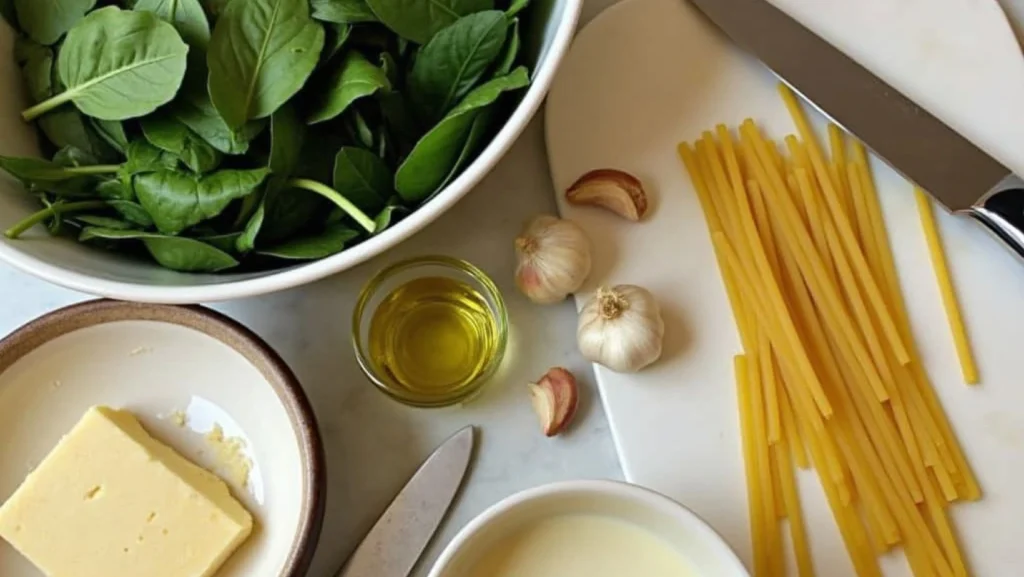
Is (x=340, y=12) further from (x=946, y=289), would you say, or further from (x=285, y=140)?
(x=946, y=289)

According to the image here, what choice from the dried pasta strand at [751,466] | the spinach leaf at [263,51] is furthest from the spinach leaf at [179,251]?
the dried pasta strand at [751,466]

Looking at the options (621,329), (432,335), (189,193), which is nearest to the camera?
(189,193)

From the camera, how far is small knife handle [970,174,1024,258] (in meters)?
0.96

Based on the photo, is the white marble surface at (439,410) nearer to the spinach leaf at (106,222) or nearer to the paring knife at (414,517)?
the paring knife at (414,517)

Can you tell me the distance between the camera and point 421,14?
88 cm

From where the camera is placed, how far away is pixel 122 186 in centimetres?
90

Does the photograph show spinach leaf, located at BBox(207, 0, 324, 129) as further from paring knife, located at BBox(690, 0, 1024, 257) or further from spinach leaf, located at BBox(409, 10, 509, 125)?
paring knife, located at BBox(690, 0, 1024, 257)

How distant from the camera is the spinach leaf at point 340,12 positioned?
0.87 metres

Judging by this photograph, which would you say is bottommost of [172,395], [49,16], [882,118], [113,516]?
[113,516]

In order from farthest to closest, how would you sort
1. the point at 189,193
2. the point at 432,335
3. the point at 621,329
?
the point at 432,335, the point at 621,329, the point at 189,193

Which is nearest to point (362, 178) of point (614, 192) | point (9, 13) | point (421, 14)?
point (421, 14)

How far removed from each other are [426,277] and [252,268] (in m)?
0.19

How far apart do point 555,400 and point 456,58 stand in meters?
0.32

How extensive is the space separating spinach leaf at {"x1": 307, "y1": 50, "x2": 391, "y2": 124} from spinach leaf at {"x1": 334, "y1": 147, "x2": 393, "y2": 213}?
0.04 meters
